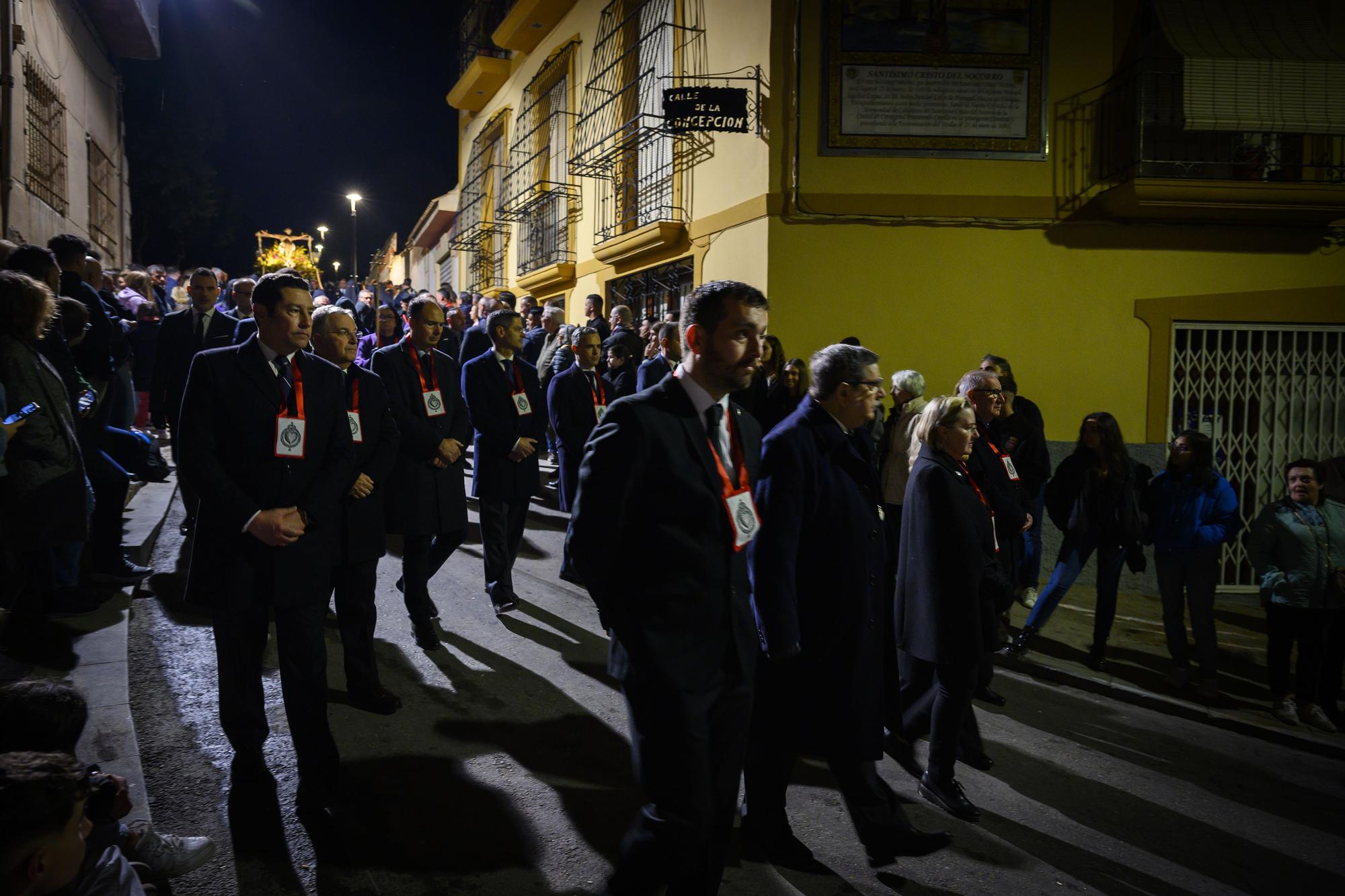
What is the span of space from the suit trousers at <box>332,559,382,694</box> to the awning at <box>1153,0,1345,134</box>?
8.88m

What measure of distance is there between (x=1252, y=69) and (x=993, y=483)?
7.28 m

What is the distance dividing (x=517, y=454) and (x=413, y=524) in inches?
43.5

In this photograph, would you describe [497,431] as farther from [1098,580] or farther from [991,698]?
[1098,580]

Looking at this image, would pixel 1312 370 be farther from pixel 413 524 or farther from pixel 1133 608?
pixel 413 524

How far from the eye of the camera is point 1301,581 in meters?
5.90

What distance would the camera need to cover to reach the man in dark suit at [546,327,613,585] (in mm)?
7875

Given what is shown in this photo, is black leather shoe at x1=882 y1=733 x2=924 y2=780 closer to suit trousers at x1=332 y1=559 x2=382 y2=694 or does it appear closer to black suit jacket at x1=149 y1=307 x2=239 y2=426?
suit trousers at x1=332 y1=559 x2=382 y2=694

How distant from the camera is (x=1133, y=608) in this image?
350 inches

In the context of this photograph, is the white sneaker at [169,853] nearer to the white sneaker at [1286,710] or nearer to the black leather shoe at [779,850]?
the black leather shoe at [779,850]

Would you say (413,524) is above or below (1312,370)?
below

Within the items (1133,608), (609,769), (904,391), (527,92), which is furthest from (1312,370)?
(527,92)

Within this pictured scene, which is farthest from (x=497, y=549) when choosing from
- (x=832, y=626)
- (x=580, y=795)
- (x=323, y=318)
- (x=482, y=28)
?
(x=482, y=28)

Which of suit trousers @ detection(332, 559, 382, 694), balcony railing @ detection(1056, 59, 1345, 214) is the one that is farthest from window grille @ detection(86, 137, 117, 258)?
balcony railing @ detection(1056, 59, 1345, 214)

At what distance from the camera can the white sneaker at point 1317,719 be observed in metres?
5.81
